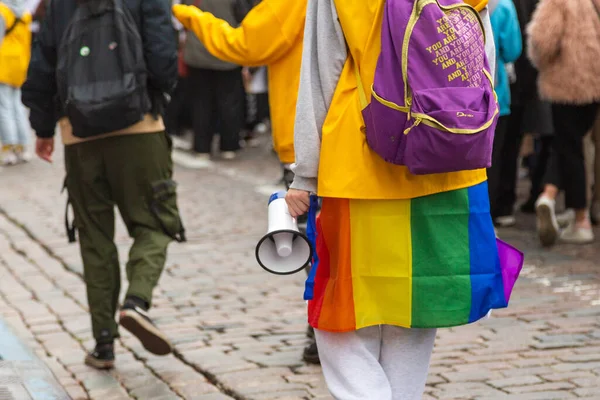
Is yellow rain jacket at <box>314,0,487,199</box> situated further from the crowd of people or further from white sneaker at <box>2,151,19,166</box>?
white sneaker at <box>2,151,19,166</box>

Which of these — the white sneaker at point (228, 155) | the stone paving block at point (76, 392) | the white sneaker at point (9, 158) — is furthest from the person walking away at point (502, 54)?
the white sneaker at point (9, 158)

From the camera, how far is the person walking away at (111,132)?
5098 millimetres

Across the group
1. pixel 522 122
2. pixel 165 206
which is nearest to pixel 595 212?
pixel 522 122

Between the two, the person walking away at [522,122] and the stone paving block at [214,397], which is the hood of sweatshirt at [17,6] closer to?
the person walking away at [522,122]

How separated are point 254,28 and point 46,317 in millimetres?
2485

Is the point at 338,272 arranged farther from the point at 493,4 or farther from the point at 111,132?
the point at 493,4

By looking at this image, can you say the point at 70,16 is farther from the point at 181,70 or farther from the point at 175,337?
the point at 181,70

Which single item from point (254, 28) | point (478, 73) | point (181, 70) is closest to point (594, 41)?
point (254, 28)

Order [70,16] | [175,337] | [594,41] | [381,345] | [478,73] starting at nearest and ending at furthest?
[478,73] < [381,345] < [70,16] < [175,337] < [594,41]

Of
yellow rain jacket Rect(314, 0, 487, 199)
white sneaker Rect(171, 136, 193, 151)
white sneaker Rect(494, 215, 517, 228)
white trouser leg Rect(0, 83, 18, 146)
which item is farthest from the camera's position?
white sneaker Rect(171, 136, 193, 151)

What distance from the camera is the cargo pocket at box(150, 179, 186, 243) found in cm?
534

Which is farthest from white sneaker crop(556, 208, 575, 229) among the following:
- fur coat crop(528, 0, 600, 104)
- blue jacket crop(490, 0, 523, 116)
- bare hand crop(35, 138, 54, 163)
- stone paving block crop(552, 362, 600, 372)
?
bare hand crop(35, 138, 54, 163)

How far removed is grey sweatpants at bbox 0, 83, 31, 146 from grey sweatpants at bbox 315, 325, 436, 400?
10125mm

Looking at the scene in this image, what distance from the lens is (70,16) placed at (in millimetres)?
5223
